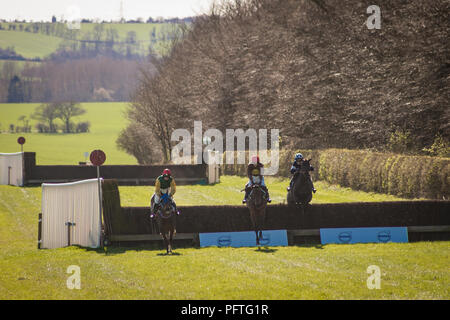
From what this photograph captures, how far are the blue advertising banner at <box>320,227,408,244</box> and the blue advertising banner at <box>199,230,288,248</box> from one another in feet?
4.13

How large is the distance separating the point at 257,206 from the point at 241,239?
117 centimetres

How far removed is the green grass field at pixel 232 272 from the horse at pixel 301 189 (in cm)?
186

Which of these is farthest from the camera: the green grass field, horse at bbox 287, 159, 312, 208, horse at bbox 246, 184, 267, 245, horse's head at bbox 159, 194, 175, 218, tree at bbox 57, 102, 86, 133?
tree at bbox 57, 102, 86, 133

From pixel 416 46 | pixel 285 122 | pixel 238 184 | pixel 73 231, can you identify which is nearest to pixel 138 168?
pixel 238 184

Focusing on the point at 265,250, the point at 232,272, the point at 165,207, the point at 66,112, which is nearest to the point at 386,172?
the point at 265,250

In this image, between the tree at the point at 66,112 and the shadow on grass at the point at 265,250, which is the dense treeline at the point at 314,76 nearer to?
the shadow on grass at the point at 265,250

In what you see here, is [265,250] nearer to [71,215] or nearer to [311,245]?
[311,245]

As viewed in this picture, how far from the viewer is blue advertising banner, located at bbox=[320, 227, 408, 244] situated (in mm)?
19641

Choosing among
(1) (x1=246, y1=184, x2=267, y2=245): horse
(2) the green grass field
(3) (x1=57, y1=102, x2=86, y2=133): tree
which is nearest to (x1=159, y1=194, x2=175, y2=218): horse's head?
(2) the green grass field

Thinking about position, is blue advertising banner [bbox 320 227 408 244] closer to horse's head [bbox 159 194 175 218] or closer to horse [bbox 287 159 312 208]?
horse [bbox 287 159 312 208]

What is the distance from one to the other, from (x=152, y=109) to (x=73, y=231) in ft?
171

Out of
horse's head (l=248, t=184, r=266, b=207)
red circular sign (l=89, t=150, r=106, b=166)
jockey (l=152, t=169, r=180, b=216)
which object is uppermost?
red circular sign (l=89, t=150, r=106, b=166)

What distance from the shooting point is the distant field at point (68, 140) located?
414 feet

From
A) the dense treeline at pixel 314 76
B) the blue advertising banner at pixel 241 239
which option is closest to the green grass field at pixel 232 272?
the blue advertising banner at pixel 241 239
